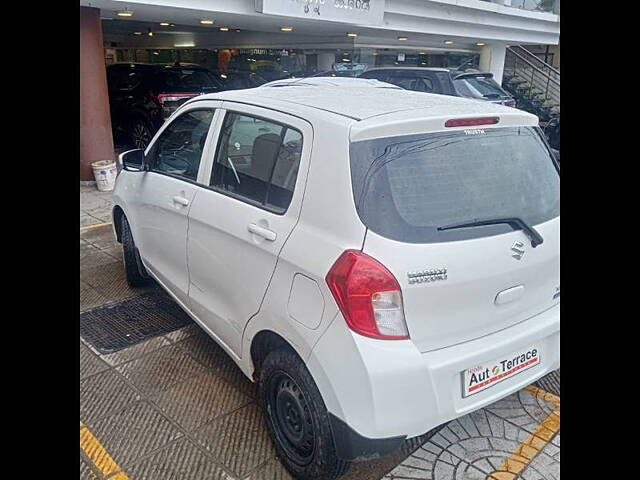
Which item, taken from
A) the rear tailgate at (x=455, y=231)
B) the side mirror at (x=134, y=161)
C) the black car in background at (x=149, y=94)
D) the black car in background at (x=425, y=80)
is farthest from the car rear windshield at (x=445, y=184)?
the black car in background at (x=149, y=94)

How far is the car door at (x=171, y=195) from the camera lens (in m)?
3.05

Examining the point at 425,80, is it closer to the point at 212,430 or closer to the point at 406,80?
the point at 406,80

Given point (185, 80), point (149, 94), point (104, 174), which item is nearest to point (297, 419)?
point (104, 174)

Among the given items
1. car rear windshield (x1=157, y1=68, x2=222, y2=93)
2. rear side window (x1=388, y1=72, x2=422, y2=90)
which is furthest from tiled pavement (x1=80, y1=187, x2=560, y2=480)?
car rear windshield (x1=157, y1=68, x2=222, y2=93)

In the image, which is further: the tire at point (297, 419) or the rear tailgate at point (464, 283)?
the tire at point (297, 419)

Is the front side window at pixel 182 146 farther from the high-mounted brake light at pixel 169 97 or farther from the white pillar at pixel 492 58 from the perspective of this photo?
the white pillar at pixel 492 58

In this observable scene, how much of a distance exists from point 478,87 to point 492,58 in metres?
9.64

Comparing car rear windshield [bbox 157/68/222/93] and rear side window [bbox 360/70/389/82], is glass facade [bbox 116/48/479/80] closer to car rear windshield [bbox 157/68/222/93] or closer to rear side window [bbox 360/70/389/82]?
A: rear side window [bbox 360/70/389/82]

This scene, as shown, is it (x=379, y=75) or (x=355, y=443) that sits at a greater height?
(x=379, y=75)

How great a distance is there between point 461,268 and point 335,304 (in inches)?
20.1

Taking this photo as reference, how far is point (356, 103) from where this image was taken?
2.44 metres

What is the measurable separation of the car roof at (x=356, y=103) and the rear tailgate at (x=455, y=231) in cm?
16
